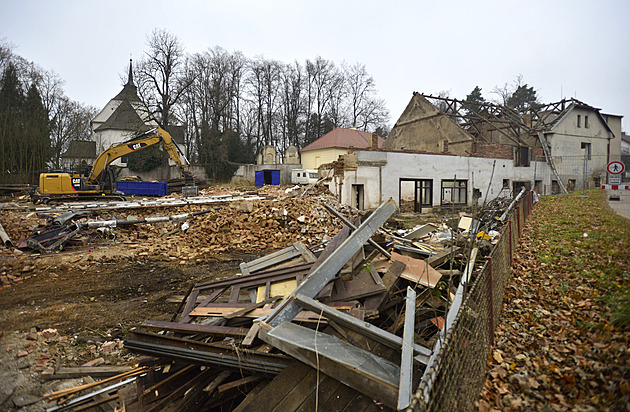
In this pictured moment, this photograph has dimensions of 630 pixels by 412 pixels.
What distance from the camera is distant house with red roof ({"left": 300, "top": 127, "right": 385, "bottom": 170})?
36.2 meters

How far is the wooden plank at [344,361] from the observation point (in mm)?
2668

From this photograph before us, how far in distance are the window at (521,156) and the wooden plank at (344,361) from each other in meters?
25.6

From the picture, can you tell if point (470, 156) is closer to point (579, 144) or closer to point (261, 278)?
point (579, 144)

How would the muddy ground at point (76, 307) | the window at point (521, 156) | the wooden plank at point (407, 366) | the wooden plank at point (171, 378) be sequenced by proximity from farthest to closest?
the window at point (521, 156) < the muddy ground at point (76, 307) < the wooden plank at point (171, 378) < the wooden plank at point (407, 366)

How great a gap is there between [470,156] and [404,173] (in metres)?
5.82

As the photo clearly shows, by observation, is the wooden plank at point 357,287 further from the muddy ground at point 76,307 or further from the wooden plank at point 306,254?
the muddy ground at point 76,307

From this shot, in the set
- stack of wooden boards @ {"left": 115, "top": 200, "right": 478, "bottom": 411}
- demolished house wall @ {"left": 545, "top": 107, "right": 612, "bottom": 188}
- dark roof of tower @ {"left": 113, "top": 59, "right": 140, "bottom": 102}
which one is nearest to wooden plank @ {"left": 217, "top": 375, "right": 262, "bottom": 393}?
stack of wooden boards @ {"left": 115, "top": 200, "right": 478, "bottom": 411}

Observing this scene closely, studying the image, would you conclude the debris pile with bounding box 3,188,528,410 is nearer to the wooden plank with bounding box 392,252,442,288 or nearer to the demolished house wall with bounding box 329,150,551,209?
the wooden plank with bounding box 392,252,442,288

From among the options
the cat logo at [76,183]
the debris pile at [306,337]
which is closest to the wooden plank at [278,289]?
the debris pile at [306,337]

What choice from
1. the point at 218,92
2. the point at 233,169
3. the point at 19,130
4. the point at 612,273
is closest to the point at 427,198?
the point at 612,273

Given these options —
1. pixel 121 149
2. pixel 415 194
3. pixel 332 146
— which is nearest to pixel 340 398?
pixel 415 194

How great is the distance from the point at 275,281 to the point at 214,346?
1912 millimetres

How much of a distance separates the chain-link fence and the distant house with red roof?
107 feet

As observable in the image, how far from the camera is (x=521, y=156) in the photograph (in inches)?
939
